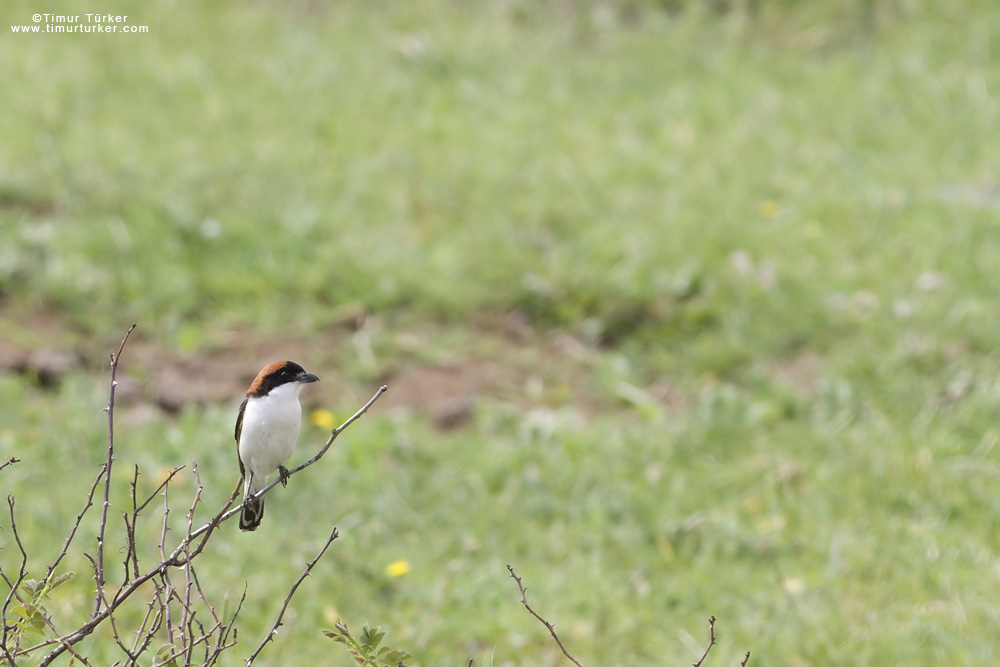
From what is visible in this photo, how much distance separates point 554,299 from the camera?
22.1ft

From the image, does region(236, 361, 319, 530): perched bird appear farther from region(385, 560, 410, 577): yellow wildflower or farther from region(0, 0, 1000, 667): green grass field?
region(385, 560, 410, 577): yellow wildflower

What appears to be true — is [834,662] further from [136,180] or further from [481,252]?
[136,180]

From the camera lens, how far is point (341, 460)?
548 cm

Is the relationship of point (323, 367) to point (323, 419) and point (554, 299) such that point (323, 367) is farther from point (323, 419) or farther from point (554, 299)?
point (554, 299)

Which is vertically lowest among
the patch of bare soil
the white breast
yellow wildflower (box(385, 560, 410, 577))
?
the patch of bare soil

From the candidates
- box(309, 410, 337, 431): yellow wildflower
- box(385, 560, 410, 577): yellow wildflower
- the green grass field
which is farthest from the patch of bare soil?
box(385, 560, 410, 577): yellow wildflower

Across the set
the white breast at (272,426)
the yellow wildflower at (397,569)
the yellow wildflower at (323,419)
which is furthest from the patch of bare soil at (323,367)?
the white breast at (272,426)

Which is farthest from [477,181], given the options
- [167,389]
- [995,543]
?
[995,543]

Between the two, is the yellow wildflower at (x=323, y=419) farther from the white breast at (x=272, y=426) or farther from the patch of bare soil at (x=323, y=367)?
the white breast at (x=272, y=426)

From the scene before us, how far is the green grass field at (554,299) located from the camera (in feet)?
15.4

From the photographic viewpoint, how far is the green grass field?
4.69m

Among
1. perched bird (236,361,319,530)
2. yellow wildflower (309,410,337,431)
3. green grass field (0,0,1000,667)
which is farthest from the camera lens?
yellow wildflower (309,410,337,431)

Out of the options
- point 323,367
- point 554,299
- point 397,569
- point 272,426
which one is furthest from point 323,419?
point 272,426

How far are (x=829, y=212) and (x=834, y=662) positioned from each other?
386 centimetres
